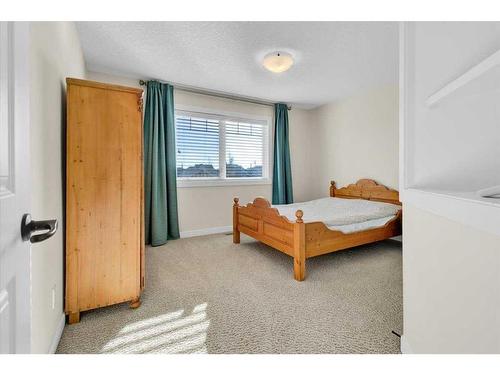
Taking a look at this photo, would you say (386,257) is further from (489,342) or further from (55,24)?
(55,24)

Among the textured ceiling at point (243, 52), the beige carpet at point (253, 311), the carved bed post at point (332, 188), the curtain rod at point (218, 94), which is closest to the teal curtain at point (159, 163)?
the curtain rod at point (218, 94)

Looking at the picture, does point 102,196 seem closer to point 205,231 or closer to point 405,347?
point 405,347

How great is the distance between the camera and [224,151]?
413 centimetres

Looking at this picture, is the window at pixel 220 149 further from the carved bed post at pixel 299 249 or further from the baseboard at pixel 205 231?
the carved bed post at pixel 299 249

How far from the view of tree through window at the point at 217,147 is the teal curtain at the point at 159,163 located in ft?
0.94

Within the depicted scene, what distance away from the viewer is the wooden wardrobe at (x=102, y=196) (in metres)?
1.57

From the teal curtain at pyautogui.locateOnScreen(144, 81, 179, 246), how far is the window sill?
258 millimetres

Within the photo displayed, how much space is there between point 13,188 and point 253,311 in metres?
1.57

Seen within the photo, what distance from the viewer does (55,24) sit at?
5.00 ft

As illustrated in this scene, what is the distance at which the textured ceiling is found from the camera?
2176 mm

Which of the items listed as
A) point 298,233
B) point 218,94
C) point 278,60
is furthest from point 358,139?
point 298,233

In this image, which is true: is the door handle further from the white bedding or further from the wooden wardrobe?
the white bedding

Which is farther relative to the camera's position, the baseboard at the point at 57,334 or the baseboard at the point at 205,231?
the baseboard at the point at 205,231
